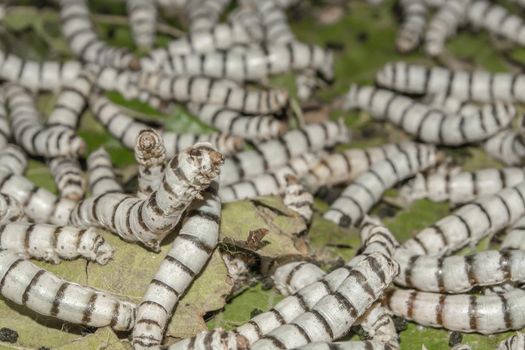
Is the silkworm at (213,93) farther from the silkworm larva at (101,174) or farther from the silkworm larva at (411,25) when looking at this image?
the silkworm larva at (411,25)

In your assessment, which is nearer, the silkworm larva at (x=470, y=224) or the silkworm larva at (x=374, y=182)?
the silkworm larva at (x=470, y=224)

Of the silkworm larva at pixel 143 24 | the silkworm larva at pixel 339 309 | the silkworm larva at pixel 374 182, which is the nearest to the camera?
the silkworm larva at pixel 339 309

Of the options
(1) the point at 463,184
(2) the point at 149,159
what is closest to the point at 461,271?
(1) the point at 463,184

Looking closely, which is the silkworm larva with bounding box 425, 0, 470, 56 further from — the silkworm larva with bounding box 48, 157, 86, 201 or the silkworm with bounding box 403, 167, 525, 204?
the silkworm larva with bounding box 48, 157, 86, 201

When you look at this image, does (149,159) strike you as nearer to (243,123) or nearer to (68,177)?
(68,177)

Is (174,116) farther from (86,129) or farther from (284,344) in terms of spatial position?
(284,344)

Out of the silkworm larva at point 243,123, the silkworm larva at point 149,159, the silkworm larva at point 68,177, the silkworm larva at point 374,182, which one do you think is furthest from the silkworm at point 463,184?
the silkworm larva at point 68,177

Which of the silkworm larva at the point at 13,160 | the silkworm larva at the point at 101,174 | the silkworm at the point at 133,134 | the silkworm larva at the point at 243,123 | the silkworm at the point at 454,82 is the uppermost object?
the silkworm at the point at 454,82
